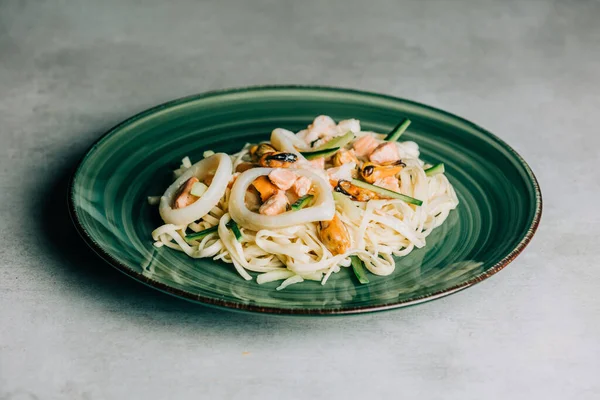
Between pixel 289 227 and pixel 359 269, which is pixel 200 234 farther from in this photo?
pixel 359 269

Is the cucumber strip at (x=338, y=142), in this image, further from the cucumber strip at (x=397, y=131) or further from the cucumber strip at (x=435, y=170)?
the cucumber strip at (x=435, y=170)

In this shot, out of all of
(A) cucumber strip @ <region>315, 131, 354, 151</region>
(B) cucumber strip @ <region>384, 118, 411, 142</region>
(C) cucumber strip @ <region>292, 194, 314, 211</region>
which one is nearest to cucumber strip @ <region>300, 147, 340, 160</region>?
(A) cucumber strip @ <region>315, 131, 354, 151</region>

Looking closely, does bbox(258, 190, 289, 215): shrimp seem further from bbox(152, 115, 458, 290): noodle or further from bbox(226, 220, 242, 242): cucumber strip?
bbox(226, 220, 242, 242): cucumber strip

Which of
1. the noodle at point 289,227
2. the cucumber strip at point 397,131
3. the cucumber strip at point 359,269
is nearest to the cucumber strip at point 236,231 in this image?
the noodle at point 289,227

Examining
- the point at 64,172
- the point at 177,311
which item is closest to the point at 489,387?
the point at 177,311

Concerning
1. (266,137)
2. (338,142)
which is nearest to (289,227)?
(338,142)

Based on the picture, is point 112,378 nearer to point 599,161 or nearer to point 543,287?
point 543,287
